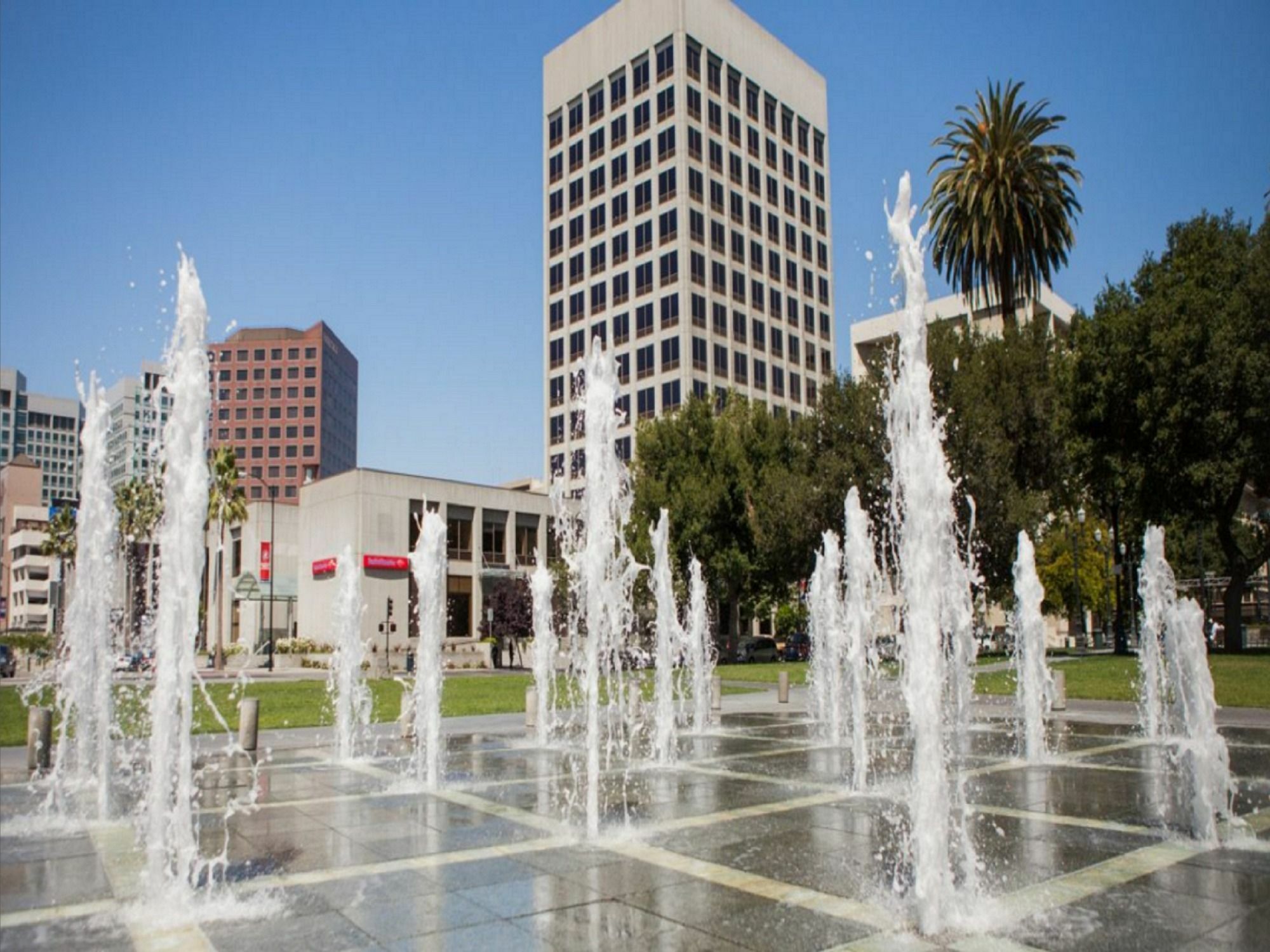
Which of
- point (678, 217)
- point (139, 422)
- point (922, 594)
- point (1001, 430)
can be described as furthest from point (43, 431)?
point (922, 594)

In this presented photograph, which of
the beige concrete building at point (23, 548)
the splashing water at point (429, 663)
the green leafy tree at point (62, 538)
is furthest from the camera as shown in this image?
the beige concrete building at point (23, 548)

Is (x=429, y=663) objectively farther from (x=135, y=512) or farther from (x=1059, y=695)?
(x=135, y=512)

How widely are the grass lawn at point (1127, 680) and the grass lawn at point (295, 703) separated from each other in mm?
8899

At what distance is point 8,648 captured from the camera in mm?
45906

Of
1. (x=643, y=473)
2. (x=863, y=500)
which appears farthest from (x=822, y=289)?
(x=863, y=500)

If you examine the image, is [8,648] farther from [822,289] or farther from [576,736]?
[822,289]

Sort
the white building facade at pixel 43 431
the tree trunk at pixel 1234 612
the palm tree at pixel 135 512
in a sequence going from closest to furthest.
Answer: the tree trunk at pixel 1234 612, the palm tree at pixel 135 512, the white building facade at pixel 43 431

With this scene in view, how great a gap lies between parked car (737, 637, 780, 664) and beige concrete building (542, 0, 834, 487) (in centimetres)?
1904

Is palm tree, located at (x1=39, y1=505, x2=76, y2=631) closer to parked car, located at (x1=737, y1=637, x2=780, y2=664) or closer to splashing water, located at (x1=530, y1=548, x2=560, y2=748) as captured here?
parked car, located at (x1=737, y1=637, x2=780, y2=664)

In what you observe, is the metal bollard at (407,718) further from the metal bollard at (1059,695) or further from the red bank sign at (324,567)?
the red bank sign at (324,567)

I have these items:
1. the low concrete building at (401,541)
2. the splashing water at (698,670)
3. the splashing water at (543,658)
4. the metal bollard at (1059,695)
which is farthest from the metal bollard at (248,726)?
the low concrete building at (401,541)

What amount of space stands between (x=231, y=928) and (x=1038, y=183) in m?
39.1

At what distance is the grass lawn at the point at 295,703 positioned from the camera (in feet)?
66.9

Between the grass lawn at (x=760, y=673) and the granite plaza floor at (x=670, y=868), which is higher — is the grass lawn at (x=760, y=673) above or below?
below
